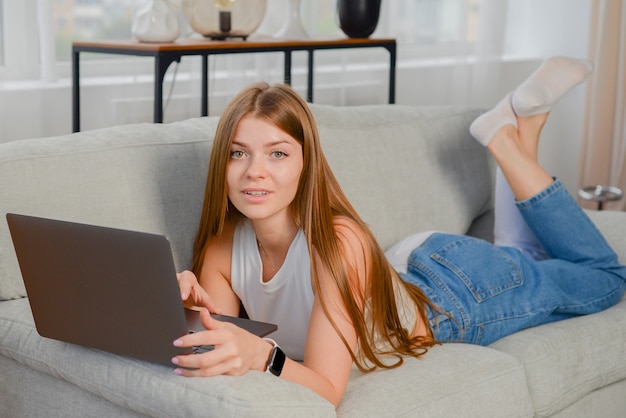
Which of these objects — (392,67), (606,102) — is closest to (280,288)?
(392,67)

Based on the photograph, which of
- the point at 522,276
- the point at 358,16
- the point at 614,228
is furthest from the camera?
the point at 358,16

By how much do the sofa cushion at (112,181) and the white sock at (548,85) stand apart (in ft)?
2.69

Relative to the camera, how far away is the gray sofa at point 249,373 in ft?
4.80

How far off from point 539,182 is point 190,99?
1140mm

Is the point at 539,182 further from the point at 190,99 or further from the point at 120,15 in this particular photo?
the point at 120,15

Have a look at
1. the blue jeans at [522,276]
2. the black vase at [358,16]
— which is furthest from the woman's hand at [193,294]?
the black vase at [358,16]

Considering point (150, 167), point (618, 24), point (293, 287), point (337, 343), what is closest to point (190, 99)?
point (150, 167)

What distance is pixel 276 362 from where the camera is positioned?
1498 mm

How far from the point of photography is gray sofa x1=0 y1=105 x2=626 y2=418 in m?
1.46

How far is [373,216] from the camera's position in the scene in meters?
2.30

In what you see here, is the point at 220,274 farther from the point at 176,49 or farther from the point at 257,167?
the point at 176,49

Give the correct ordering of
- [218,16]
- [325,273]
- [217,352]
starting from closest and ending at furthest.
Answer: [217,352]
[325,273]
[218,16]

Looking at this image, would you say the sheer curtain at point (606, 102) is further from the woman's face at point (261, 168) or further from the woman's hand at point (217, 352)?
the woman's hand at point (217, 352)

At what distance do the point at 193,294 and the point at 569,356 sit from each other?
0.79m
